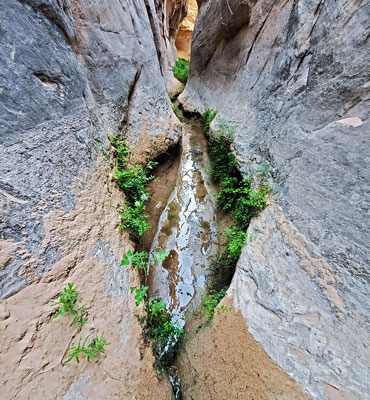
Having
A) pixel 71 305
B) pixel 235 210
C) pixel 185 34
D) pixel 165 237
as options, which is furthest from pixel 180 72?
pixel 71 305

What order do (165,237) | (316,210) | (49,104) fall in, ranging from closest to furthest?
(49,104) < (316,210) < (165,237)

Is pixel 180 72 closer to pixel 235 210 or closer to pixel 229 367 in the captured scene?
pixel 235 210

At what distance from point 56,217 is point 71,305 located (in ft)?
3.34

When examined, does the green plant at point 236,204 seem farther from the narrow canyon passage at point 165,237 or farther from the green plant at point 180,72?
the green plant at point 180,72

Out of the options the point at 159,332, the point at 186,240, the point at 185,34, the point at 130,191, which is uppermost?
the point at 185,34

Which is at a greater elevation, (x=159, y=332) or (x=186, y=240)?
(x=186, y=240)

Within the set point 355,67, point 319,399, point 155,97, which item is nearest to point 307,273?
point 319,399

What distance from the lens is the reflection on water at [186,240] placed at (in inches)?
128

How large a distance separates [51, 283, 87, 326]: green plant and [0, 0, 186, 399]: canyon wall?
0.24 ft

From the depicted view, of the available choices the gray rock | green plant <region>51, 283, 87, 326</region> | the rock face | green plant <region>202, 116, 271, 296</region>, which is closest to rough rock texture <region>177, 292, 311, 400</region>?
the rock face

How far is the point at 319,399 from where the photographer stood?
5.24 feet

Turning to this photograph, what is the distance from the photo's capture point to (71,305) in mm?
1786

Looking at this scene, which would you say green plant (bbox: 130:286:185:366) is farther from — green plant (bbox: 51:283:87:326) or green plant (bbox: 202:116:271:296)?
green plant (bbox: 202:116:271:296)

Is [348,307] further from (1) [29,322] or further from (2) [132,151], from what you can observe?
(2) [132,151]
